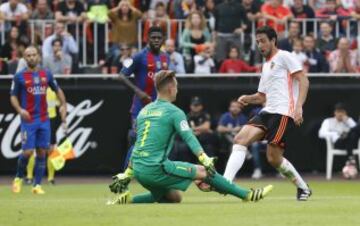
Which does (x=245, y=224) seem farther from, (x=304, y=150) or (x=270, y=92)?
(x=304, y=150)

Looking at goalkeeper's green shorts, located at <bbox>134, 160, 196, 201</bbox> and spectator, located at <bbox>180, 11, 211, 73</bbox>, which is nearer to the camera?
goalkeeper's green shorts, located at <bbox>134, 160, 196, 201</bbox>

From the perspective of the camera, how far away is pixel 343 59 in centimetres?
2564

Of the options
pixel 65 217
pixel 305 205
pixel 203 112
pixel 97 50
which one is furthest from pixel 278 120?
pixel 97 50

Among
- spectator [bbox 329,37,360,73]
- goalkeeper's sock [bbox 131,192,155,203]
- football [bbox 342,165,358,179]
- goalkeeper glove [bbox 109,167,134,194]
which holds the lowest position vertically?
football [bbox 342,165,358,179]

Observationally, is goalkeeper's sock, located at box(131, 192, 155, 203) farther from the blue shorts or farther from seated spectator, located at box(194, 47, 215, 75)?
seated spectator, located at box(194, 47, 215, 75)

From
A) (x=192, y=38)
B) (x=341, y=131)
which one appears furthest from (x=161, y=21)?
(x=341, y=131)

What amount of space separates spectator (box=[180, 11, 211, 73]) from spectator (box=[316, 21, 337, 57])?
241 centimetres

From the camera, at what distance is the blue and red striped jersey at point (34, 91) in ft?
69.1

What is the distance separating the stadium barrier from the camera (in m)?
25.5

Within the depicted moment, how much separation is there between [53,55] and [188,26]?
9.49 ft

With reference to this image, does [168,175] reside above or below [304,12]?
below

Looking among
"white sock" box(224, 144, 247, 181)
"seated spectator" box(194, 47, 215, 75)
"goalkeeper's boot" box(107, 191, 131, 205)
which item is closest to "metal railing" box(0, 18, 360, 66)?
"seated spectator" box(194, 47, 215, 75)

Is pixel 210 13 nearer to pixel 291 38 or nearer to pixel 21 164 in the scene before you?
pixel 291 38

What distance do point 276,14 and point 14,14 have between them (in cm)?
558
